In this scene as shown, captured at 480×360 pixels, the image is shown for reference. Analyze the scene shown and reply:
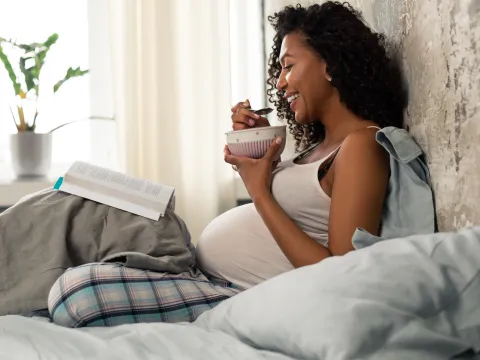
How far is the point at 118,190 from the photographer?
170 cm

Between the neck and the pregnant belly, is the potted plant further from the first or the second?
the neck

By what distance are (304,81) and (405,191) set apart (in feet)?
1.18

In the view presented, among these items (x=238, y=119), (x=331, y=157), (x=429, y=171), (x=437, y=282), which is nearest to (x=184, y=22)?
(x=238, y=119)

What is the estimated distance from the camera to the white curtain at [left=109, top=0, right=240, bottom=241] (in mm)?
2547

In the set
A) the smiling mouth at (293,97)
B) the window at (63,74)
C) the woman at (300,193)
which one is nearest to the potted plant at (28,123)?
the window at (63,74)

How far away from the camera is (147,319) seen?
4.16 ft

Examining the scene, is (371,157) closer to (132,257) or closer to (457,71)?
(457,71)

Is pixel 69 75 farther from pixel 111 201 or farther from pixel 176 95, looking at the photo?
pixel 111 201

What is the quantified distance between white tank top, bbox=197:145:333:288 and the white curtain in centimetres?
99

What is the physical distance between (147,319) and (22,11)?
1.88 meters

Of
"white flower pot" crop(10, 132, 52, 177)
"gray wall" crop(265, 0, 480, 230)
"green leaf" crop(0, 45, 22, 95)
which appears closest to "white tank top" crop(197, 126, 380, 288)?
"gray wall" crop(265, 0, 480, 230)

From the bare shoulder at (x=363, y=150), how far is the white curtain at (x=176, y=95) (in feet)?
3.96

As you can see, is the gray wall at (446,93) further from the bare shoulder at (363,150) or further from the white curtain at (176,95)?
the white curtain at (176,95)

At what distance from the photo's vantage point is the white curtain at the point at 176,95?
2.55 meters
